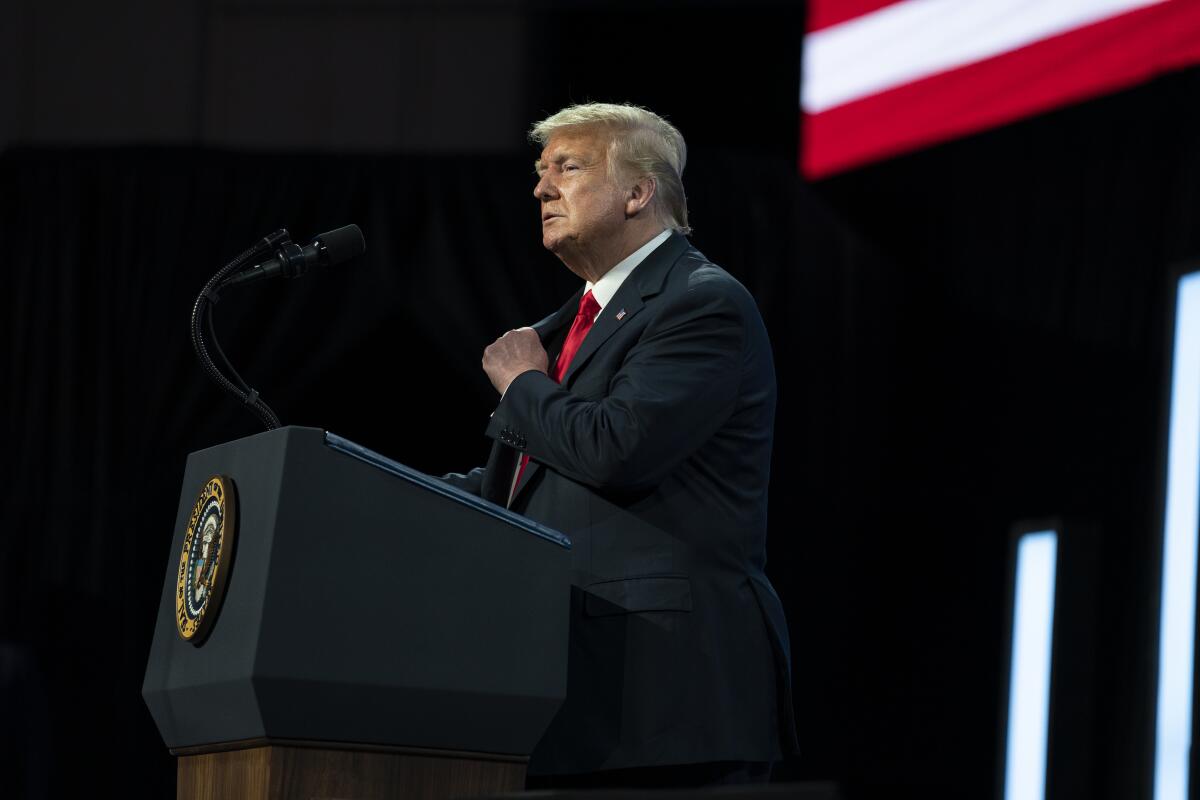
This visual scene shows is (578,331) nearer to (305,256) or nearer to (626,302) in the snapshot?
(626,302)

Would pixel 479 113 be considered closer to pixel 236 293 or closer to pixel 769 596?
pixel 236 293

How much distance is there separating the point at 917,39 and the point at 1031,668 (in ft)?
6.11

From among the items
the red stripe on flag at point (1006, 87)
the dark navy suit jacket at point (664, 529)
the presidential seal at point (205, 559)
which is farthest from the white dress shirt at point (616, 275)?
the red stripe on flag at point (1006, 87)

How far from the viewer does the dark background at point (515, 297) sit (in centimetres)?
473

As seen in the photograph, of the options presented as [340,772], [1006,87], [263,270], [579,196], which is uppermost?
[1006,87]

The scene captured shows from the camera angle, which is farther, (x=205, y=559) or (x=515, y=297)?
(x=515, y=297)

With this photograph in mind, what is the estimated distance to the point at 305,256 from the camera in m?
2.00

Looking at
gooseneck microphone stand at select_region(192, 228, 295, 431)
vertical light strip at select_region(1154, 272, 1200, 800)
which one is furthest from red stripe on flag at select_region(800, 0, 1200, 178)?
gooseneck microphone stand at select_region(192, 228, 295, 431)

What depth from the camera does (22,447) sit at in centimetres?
488

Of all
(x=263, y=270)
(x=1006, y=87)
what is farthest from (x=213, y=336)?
(x=1006, y=87)

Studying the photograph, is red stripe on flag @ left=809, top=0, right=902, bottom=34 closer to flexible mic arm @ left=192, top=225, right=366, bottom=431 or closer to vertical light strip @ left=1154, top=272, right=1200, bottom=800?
vertical light strip @ left=1154, top=272, right=1200, bottom=800

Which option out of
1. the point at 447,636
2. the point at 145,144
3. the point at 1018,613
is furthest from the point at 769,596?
the point at 145,144

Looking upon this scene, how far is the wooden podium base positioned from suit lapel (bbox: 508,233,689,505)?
385 millimetres

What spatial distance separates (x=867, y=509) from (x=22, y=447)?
251cm
